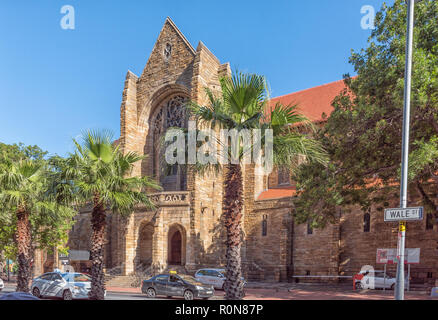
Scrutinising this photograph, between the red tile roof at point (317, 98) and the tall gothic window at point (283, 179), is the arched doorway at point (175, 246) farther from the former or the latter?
the red tile roof at point (317, 98)

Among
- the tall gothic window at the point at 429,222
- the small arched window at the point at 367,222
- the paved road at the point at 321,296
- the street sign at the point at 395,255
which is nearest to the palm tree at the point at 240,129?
the paved road at the point at 321,296

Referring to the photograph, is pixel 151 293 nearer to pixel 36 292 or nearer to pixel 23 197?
pixel 36 292

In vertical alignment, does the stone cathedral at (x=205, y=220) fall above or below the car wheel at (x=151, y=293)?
above

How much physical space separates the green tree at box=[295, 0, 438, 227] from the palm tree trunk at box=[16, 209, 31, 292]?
1191 cm

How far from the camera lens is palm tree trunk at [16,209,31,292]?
15.9 m

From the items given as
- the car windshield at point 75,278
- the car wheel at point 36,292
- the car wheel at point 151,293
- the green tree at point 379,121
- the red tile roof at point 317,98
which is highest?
the red tile roof at point 317,98

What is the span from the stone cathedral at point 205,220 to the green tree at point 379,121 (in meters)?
6.80

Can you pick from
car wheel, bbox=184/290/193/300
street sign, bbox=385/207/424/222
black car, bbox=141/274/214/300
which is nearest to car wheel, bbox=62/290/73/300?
black car, bbox=141/274/214/300

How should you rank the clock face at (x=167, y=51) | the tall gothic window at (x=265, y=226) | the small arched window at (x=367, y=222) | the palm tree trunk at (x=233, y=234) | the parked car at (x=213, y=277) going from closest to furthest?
1. the palm tree trunk at (x=233, y=234)
2. the parked car at (x=213, y=277)
3. the small arched window at (x=367, y=222)
4. the tall gothic window at (x=265, y=226)
5. the clock face at (x=167, y=51)

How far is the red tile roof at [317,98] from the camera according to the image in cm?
3184

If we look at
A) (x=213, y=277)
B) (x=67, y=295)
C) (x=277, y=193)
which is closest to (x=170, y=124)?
(x=277, y=193)

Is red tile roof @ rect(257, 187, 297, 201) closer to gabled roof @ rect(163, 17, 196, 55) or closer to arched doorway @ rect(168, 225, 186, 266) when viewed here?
arched doorway @ rect(168, 225, 186, 266)
